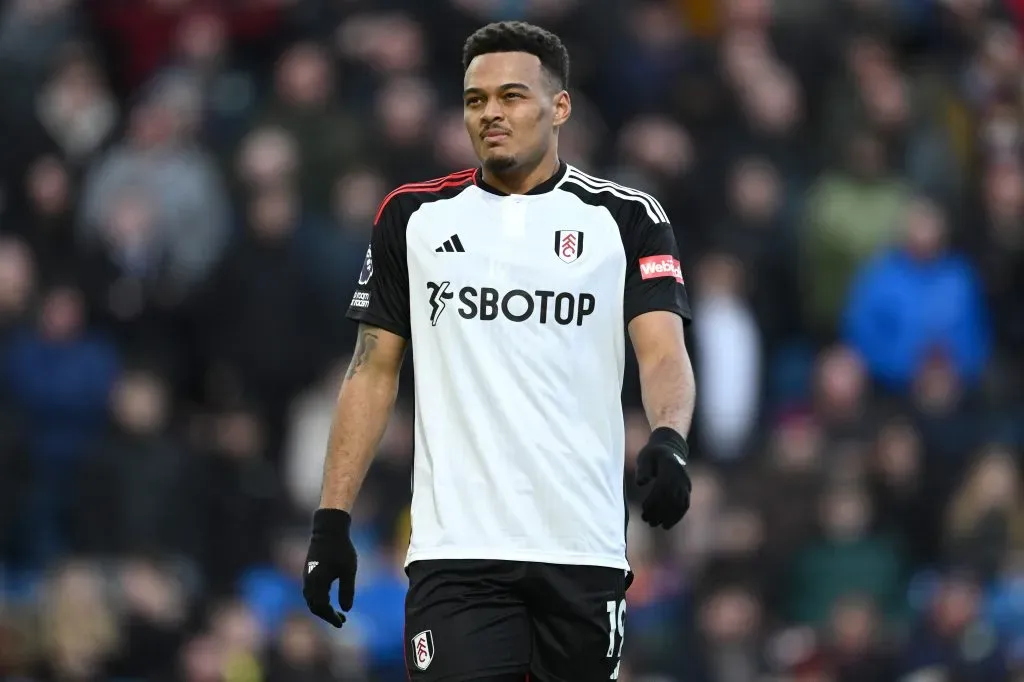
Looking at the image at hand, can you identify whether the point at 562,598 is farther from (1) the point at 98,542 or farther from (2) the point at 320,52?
(2) the point at 320,52

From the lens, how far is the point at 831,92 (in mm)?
16859

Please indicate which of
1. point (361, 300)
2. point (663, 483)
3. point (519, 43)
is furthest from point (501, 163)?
point (663, 483)

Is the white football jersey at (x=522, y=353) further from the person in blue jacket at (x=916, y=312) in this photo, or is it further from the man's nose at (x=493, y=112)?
the person in blue jacket at (x=916, y=312)

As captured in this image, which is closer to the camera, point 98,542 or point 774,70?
point 98,542

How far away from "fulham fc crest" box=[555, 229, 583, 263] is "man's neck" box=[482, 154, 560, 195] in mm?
225

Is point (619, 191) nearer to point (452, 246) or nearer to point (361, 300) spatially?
point (452, 246)

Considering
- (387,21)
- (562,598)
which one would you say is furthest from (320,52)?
(562,598)

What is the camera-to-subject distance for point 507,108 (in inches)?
262

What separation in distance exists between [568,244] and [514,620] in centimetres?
118

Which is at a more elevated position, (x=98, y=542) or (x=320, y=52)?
(x=320, y=52)

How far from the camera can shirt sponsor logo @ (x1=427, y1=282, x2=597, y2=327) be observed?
652cm

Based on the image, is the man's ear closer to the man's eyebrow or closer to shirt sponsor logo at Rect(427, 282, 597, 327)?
the man's eyebrow

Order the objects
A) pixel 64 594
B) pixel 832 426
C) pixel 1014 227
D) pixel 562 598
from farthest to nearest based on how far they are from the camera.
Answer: pixel 1014 227 < pixel 832 426 < pixel 64 594 < pixel 562 598

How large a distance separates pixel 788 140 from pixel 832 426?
3.01 m
